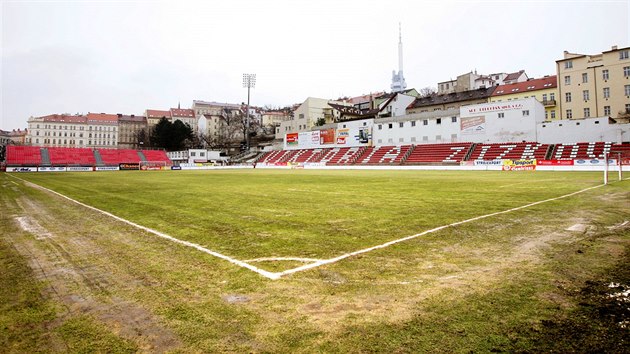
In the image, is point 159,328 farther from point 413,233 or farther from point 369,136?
point 369,136

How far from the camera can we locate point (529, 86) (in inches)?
2618

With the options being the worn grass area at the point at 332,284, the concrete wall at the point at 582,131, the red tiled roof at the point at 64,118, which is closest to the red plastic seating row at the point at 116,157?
the red tiled roof at the point at 64,118

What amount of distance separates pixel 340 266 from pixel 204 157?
90.9 meters

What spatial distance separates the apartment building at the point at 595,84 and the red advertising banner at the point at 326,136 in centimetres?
4382

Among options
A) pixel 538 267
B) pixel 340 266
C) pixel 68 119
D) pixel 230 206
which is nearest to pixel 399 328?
pixel 340 266

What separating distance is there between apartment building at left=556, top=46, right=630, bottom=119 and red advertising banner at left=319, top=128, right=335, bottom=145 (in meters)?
43.8

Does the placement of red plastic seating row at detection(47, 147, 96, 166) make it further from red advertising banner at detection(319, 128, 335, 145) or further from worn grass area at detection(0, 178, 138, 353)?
worn grass area at detection(0, 178, 138, 353)

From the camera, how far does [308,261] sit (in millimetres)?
5348

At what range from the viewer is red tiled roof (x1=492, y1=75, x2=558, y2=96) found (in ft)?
210

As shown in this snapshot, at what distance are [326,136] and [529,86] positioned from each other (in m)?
42.4

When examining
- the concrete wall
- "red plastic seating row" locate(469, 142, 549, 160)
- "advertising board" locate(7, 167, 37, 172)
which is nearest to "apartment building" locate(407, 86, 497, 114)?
"red plastic seating row" locate(469, 142, 549, 160)

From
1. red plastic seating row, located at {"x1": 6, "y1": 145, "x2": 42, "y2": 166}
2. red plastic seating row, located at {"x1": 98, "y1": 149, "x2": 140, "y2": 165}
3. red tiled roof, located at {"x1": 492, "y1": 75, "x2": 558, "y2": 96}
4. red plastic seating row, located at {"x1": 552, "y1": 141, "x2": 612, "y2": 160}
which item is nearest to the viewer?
red plastic seating row, located at {"x1": 552, "y1": 141, "x2": 612, "y2": 160}

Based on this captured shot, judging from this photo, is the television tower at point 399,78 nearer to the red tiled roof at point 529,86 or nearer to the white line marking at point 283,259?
the red tiled roof at point 529,86

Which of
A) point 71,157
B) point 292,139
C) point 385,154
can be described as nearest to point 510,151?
point 385,154
